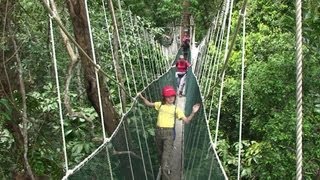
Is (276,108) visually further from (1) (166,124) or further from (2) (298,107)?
(2) (298,107)

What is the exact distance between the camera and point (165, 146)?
124 inches

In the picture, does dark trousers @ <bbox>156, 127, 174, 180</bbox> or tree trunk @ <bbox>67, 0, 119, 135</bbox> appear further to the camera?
dark trousers @ <bbox>156, 127, 174, 180</bbox>

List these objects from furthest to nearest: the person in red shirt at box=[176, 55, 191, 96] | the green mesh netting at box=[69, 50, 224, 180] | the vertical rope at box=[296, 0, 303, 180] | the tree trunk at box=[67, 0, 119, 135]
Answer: the person in red shirt at box=[176, 55, 191, 96]
the tree trunk at box=[67, 0, 119, 135]
the green mesh netting at box=[69, 50, 224, 180]
the vertical rope at box=[296, 0, 303, 180]

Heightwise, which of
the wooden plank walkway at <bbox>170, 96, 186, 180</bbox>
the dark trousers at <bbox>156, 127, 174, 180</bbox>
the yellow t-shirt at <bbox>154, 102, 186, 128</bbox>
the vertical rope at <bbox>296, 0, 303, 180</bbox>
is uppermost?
the vertical rope at <bbox>296, 0, 303, 180</bbox>

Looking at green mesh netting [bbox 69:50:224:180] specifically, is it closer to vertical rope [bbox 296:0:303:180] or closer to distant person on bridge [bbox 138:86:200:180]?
distant person on bridge [bbox 138:86:200:180]

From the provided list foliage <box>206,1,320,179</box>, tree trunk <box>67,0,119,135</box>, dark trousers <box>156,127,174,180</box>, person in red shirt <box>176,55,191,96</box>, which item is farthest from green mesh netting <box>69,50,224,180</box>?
person in red shirt <box>176,55,191,96</box>

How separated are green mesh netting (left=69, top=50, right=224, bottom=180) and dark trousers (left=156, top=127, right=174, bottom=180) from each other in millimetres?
50

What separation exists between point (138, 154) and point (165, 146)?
43 cm

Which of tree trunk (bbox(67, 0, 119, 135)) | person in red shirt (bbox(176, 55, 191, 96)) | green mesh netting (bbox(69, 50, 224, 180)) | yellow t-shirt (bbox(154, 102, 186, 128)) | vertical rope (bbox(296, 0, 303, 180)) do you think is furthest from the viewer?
person in red shirt (bbox(176, 55, 191, 96))

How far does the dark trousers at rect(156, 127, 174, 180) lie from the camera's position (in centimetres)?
316

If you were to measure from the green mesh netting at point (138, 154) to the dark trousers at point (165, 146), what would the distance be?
5cm

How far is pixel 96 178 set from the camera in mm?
1797

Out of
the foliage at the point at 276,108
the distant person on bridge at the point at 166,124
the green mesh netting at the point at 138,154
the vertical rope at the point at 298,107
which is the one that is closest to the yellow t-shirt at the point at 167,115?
the distant person on bridge at the point at 166,124

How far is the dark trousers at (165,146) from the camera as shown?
10.4 ft
